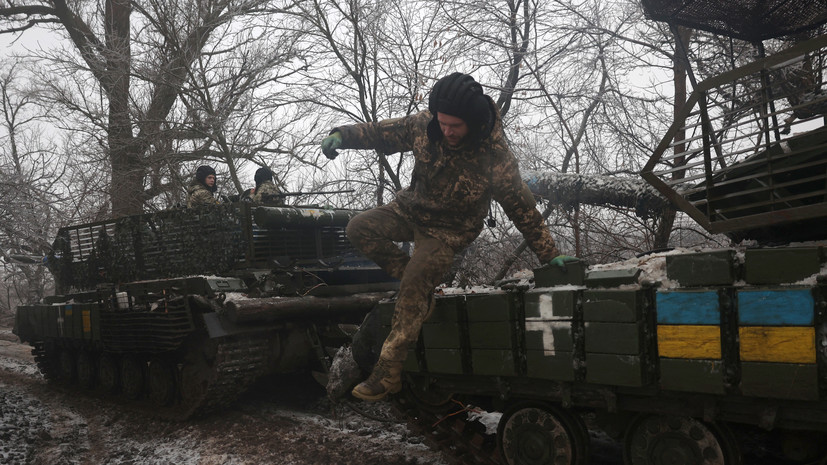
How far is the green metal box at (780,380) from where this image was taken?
2688 mm

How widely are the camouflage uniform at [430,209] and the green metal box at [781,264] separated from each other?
1.10 meters

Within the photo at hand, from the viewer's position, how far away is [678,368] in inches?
120

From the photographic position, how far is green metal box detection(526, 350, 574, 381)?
135 inches

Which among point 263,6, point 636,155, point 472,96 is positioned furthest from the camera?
point 263,6

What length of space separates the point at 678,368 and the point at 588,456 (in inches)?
37.2

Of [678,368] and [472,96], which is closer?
[678,368]

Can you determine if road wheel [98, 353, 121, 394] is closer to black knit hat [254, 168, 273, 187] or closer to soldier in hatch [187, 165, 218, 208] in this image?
soldier in hatch [187, 165, 218, 208]

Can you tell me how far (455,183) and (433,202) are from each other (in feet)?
0.59

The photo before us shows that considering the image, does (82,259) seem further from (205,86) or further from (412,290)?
(412,290)

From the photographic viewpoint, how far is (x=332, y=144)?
386cm

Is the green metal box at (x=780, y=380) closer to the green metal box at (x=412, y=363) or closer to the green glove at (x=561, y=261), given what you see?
the green glove at (x=561, y=261)

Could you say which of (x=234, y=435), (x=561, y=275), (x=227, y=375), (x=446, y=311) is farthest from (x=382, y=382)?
(x=227, y=375)

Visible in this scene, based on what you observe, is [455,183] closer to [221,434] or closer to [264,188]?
[221,434]

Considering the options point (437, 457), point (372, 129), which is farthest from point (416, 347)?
point (372, 129)
